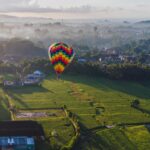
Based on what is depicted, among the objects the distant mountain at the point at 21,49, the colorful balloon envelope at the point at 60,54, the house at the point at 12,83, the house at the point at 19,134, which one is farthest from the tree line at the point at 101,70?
the distant mountain at the point at 21,49

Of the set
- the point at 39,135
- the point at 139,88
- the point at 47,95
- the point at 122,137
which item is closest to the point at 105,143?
the point at 122,137

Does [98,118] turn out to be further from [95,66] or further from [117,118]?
[95,66]

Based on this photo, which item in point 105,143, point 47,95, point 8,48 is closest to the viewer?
point 105,143

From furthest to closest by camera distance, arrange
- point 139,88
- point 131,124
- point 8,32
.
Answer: point 8,32, point 139,88, point 131,124

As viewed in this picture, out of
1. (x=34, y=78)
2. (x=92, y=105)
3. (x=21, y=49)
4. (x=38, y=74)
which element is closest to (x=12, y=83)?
(x=34, y=78)

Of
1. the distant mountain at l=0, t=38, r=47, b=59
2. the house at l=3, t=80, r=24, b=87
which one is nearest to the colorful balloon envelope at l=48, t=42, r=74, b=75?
the house at l=3, t=80, r=24, b=87

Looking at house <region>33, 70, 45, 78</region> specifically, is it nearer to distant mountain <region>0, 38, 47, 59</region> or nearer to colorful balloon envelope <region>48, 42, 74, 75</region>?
colorful balloon envelope <region>48, 42, 74, 75</region>

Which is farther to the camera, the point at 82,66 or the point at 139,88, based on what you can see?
the point at 82,66
